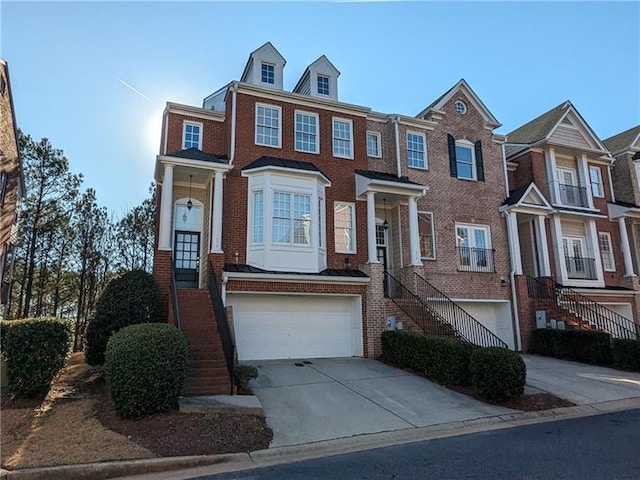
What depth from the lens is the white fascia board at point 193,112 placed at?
49.9 feet

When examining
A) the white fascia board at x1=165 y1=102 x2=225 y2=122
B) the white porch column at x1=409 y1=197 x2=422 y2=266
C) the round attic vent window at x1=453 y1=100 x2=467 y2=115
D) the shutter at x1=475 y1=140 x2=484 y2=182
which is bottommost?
the white porch column at x1=409 y1=197 x2=422 y2=266

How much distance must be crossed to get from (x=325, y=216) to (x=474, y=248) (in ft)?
21.9

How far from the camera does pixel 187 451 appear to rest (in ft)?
20.2

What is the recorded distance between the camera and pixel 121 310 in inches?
429

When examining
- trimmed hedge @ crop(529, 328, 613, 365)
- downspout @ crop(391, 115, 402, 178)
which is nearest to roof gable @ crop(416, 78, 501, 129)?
downspout @ crop(391, 115, 402, 178)

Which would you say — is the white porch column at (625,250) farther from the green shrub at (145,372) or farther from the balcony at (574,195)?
the green shrub at (145,372)

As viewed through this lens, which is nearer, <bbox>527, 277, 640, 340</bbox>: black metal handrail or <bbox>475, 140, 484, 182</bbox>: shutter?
<bbox>527, 277, 640, 340</bbox>: black metal handrail

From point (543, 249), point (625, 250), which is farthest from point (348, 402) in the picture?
point (625, 250)

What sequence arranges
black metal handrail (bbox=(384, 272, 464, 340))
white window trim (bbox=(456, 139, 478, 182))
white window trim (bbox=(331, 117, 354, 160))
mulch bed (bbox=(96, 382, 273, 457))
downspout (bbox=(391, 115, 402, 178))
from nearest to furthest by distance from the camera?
mulch bed (bbox=(96, 382, 273, 457)), black metal handrail (bbox=(384, 272, 464, 340)), white window trim (bbox=(331, 117, 354, 160)), downspout (bbox=(391, 115, 402, 178)), white window trim (bbox=(456, 139, 478, 182))

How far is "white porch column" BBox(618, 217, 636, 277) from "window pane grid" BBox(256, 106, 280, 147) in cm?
1686

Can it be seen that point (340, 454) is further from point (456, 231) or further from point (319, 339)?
point (456, 231)

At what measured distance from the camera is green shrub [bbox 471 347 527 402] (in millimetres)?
9102

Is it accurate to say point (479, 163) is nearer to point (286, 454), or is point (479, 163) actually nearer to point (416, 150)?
point (416, 150)

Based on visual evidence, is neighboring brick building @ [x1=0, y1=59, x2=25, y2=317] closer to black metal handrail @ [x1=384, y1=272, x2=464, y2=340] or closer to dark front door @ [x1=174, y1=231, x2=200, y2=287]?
dark front door @ [x1=174, y1=231, x2=200, y2=287]
